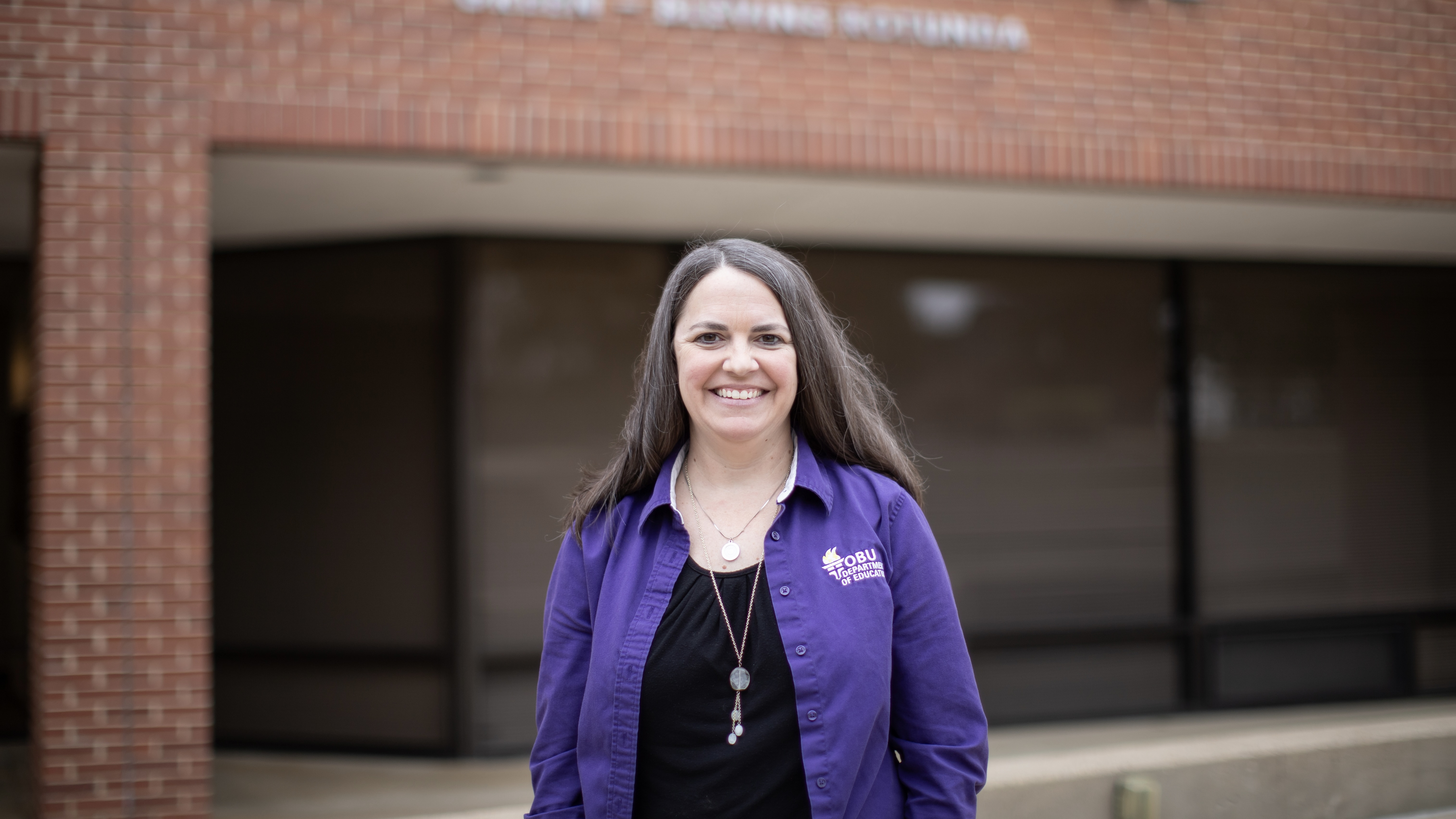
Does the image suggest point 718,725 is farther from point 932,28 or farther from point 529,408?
point 529,408

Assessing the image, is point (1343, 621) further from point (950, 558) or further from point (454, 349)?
point (454, 349)

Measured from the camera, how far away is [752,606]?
2.10 metres

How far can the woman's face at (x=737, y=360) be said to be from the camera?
7.10 feet

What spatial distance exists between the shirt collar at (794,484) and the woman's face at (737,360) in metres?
0.10

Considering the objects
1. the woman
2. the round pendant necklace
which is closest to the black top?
the woman

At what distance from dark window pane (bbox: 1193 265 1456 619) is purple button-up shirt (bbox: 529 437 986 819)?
641cm

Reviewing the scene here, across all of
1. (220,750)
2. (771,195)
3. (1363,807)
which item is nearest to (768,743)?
(1363,807)

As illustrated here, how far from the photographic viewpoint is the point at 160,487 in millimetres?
4742

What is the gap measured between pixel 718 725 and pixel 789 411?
639 mm

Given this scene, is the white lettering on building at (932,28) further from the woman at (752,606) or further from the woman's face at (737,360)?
the woman's face at (737,360)

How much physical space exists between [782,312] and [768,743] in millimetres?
810

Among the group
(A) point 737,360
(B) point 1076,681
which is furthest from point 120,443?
(B) point 1076,681

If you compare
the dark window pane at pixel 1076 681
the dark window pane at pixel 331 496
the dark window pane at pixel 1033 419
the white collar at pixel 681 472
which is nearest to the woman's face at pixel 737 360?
the white collar at pixel 681 472

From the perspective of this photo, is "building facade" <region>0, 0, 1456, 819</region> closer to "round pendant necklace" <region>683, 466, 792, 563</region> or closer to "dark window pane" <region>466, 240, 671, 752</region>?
"dark window pane" <region>466, 240, 671, 752</region>
